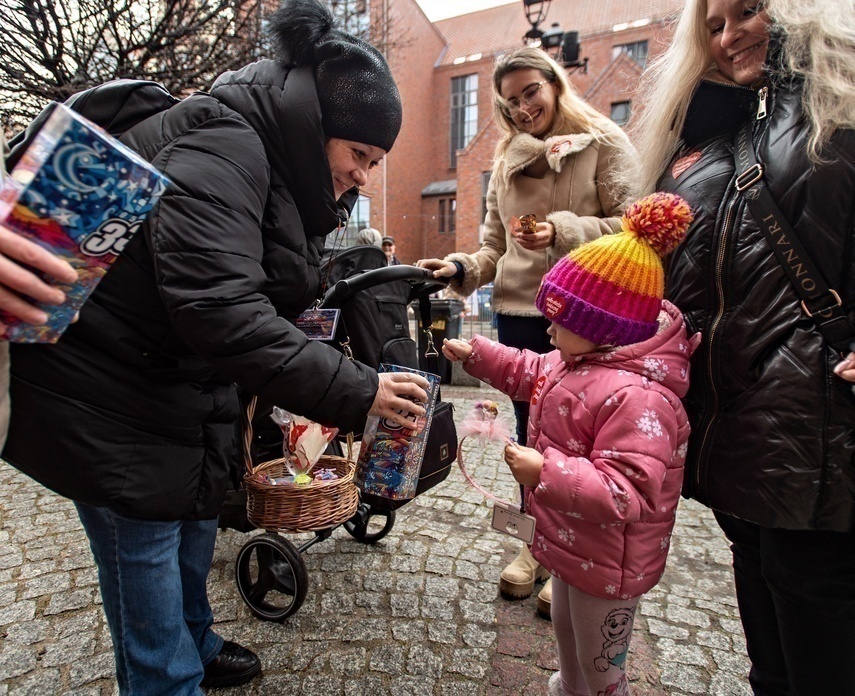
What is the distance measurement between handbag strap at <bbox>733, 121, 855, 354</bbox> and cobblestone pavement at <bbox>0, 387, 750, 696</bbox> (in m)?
1.59

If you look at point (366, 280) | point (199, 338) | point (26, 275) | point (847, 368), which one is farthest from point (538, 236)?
point (26, 275)

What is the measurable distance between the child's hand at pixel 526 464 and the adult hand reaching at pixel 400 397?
271 millimetres

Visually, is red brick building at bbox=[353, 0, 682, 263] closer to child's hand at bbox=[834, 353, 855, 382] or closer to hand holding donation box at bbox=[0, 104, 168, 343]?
child's hand at bbox=[834, 353, 855, 382]

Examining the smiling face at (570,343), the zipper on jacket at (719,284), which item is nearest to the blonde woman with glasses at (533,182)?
the smiling face at (570,343)

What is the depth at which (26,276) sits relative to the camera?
2.76 feet

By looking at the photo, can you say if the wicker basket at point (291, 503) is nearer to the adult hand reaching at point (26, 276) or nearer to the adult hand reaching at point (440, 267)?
the adult hand reaching at point (440, 267)

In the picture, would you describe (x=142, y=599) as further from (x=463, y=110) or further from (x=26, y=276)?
(x=463, y=110)

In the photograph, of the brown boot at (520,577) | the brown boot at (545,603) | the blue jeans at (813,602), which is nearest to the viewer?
the blue jeans at (813,602)

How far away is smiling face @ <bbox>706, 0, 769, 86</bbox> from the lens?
1299mm

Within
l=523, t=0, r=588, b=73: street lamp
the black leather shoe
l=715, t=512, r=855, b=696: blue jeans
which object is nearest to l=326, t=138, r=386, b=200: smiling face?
l=715, t=512, r=855, b=696: blue jeans

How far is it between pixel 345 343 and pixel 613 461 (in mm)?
1111

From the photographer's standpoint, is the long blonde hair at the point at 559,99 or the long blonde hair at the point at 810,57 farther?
the long blonde hair at the point at 559,99

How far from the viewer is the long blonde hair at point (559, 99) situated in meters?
2.38

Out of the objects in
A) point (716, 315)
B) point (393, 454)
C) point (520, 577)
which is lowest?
point (520, 577)
